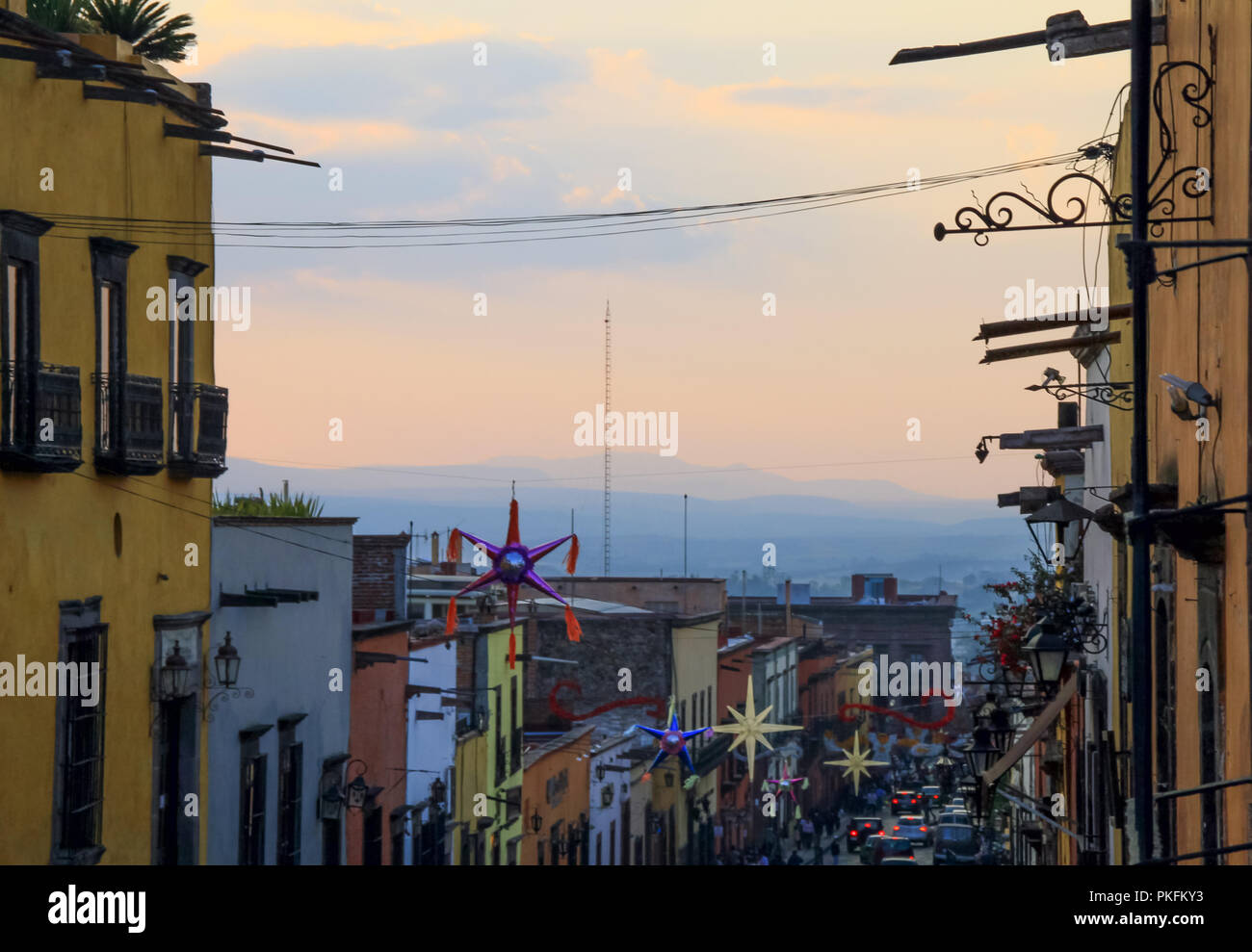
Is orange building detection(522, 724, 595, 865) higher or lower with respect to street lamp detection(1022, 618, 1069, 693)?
lower

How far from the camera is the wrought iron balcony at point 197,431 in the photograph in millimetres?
19953

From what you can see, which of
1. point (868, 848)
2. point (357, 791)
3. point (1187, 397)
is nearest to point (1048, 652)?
point (1187, 397)

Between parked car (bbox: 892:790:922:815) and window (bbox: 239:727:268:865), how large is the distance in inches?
2279

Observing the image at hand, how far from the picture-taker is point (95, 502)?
17719mm

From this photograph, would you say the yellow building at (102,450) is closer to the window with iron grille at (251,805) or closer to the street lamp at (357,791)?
the window with iron grille at (251,805)

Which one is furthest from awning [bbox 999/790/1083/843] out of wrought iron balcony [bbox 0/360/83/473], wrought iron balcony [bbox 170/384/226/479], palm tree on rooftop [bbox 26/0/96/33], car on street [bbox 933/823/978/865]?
car on street [bbox 933/823/978/865]

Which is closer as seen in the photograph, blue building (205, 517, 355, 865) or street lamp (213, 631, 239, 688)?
street lamp (213, 631, 239, 688)

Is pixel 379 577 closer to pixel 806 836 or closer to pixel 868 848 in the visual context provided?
pixel 868 848

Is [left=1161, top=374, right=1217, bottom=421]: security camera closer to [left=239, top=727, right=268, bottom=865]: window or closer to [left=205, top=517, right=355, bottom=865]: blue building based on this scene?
[left=205, top=517, right=355, bottom=865]: blue building

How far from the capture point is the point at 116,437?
59.3 feet

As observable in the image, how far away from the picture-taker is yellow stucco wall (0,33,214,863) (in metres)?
15.8
